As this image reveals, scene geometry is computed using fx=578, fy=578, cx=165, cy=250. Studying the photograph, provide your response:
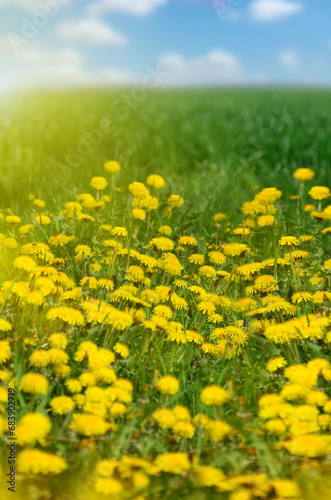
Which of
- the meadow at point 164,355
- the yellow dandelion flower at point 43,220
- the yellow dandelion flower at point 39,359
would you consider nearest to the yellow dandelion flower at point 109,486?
the meadow at point 164,355

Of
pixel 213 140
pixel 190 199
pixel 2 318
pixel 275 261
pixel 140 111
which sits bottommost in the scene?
pixel 2 318

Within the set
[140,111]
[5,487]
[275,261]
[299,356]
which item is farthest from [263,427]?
[140,111]

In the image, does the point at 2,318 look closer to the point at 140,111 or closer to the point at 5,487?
the point at 5,487

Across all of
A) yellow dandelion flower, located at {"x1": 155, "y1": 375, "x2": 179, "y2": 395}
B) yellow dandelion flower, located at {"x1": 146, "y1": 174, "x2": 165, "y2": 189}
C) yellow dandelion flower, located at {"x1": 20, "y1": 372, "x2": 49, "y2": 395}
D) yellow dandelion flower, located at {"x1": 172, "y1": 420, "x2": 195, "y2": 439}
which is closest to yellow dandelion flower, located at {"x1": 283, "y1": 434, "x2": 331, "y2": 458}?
yellow dandelion flower, located at {"x1": 172, "y1": 420, "x2": 195, "y2": 439}

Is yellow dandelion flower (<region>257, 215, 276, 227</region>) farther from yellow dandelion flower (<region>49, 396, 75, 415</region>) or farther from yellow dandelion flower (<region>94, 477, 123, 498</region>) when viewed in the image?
yellow dandelion flower (<region>94, 477, 123, 498</region>)

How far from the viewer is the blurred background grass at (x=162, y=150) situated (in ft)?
17.0

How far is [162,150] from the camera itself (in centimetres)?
713

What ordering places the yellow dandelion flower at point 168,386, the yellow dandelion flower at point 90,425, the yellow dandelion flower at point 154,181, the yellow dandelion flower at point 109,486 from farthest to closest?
the yellow dandelion flower at point 154,181
the yellow dandelion flower at point 168,386
the yellow dandelion flower at point 90,425
the yellow dandelion flower at point 109,486

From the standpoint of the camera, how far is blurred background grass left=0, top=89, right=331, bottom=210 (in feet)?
17.0

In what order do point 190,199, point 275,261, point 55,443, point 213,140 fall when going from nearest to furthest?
point 55,443 < point 275,261 < point 190,199 < point 213,140

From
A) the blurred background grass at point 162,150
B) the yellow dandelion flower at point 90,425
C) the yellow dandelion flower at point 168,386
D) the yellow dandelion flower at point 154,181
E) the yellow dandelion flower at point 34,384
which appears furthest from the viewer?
the blurred background grass at point 162,150

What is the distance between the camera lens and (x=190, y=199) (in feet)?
15.5

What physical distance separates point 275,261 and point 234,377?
0.87 meters

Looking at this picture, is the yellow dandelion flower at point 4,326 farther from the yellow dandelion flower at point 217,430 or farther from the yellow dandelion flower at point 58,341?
the yellow dandelion flower at point 217,430
